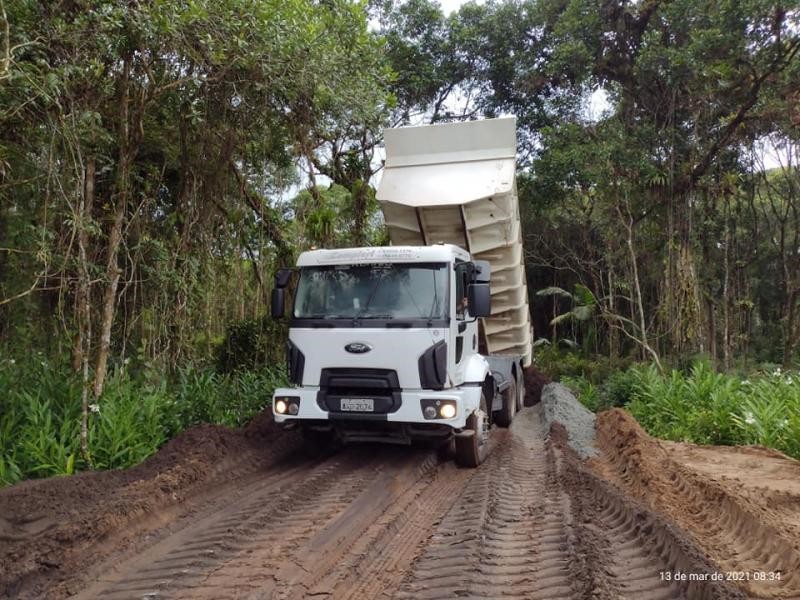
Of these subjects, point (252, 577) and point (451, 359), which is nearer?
point (252, 577)

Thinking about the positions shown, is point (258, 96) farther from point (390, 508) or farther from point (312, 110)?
point (390, 508)

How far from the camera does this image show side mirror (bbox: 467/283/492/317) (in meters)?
6.53

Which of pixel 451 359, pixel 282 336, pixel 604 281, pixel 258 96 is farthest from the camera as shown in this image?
pixel 604 281

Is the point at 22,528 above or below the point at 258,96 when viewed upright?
below

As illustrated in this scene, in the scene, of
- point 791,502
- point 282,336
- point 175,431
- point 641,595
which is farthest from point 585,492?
point 282,336

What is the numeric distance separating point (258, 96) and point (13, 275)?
12.5ft

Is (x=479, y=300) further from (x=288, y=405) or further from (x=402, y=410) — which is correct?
(x=288, y=405)

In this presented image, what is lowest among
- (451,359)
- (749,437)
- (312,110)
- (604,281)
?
(749,437)

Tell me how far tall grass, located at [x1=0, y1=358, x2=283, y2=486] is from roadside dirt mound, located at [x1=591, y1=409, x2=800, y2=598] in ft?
16.6

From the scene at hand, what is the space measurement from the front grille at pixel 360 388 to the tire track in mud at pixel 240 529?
0.71m

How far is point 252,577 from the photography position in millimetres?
3520

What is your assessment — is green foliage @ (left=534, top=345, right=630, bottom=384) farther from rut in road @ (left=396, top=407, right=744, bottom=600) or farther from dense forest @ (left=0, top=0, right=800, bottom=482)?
rut in road @ (left=396, top=407, right=744, bottom=600)

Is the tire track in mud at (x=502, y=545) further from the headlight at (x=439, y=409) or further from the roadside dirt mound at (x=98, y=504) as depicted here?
the roadside dirt mound at (x=98, y=504)

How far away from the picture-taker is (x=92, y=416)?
6.07 m
